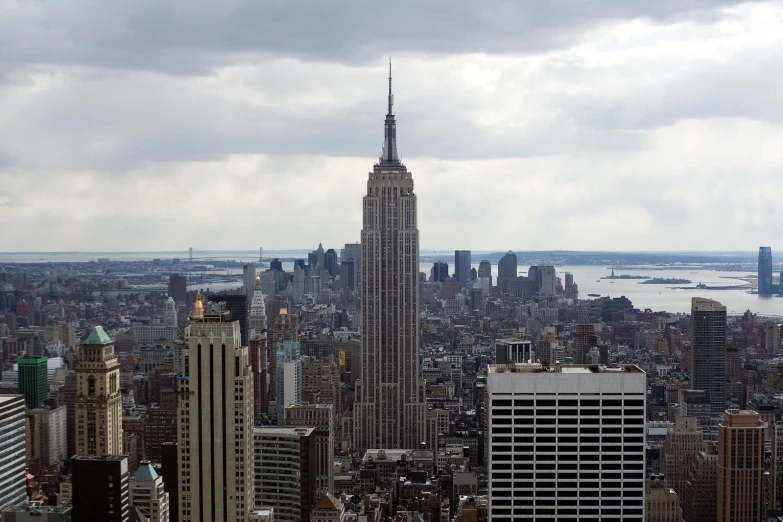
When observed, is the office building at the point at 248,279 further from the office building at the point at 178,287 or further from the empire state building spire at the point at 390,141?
the empire state building spire at the point at 390,141

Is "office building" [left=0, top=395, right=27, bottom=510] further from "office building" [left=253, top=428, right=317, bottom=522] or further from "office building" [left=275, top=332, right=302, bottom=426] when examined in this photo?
"office building" [left=275, top=332, right=302, bottom=426]

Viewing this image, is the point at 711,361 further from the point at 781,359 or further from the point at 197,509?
the point at 197,509

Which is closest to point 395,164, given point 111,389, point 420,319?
point 420,319

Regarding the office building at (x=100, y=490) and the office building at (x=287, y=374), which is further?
the office building at (x=287, y=374)

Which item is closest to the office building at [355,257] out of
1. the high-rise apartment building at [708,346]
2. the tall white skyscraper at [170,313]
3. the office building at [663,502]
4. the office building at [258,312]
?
the office building at [258,312]

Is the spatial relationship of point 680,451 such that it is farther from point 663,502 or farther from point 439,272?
point 439,272

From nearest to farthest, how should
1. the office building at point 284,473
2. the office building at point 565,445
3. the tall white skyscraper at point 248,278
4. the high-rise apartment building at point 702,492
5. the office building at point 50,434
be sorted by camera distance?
the office building at point 565,445
the office building at point 50,434
the office building at point 284,473
the high-rise apartment building at point 702,492
the tall white skyscraper at point 248,278

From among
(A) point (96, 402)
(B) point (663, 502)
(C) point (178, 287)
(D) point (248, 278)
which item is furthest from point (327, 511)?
(D) point (248, 278)

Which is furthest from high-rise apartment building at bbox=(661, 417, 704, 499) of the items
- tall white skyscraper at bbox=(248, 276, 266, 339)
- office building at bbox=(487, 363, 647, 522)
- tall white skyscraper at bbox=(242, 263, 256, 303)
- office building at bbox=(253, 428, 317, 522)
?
tall white skyscraper at bbox=(242, 263, 256, 303)
